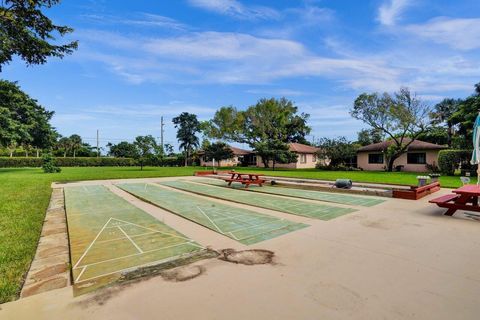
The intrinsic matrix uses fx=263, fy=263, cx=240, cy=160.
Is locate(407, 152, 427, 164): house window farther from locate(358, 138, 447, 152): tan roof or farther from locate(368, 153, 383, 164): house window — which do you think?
locate(368, 153, 383, 164): house window

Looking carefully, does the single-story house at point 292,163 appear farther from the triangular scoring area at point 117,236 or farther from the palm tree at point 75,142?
the triangular scoring area at point 117,236

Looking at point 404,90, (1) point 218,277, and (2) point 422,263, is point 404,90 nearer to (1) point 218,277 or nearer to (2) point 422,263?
(2) point 422,263

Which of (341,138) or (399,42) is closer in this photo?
(399,42)

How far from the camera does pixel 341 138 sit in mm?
31016

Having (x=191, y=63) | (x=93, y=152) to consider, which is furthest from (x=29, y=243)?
(x=93, y=152)

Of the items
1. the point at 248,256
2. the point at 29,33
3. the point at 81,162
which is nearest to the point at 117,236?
the point at 248,256

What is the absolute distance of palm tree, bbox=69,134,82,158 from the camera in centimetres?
5825

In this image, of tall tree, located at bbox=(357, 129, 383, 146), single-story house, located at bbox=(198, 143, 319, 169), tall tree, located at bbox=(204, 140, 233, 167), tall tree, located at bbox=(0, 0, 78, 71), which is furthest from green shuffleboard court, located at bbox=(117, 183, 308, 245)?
tall tree, located at bbox=(357, 129, 383, 146)

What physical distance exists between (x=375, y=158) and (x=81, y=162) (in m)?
42.8

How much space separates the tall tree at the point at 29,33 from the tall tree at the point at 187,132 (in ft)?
123

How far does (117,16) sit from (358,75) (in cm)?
1930

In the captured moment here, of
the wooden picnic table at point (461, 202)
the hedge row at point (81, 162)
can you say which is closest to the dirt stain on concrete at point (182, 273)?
the wooden picnic table at point (461, 202)

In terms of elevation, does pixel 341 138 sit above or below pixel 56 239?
above

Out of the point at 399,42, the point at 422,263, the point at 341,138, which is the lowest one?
the point at 422,263
